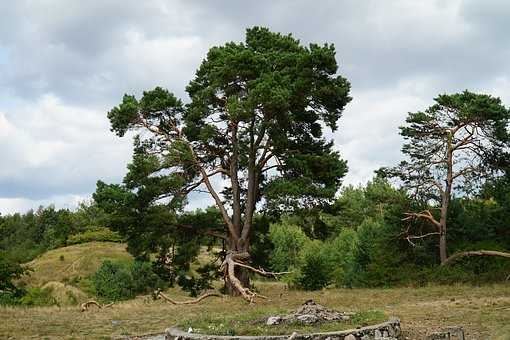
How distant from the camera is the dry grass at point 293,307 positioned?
12.3m

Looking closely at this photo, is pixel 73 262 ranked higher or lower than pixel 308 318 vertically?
higher

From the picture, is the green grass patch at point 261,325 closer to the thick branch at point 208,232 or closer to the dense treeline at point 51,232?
the thick branch at point 208,232

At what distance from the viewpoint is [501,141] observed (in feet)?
82.8

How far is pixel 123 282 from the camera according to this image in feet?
107

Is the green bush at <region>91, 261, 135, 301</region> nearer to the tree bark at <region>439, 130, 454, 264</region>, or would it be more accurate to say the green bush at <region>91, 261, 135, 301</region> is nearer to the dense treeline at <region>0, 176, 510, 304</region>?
the dense treeline at <region>0, 176, 510, 304</region>

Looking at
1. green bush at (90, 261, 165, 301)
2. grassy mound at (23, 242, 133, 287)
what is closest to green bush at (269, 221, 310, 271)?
grassy mound at (23, 242, 133, 287)

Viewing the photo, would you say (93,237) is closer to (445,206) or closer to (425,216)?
(425,216)

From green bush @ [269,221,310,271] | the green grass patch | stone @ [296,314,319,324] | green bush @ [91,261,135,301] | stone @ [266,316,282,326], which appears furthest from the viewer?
green bush @ [269,221,310,271]

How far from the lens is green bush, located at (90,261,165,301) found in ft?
104

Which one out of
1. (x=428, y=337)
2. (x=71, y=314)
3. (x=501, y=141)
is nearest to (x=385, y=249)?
(x=501, y=141)

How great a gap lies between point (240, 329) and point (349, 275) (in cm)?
2334

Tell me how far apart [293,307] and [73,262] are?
A: 3661 cm

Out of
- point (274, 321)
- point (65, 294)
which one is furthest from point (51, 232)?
point (274, 321)

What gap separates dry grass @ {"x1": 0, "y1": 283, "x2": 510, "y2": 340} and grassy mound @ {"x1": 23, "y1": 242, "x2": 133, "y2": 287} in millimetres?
26938
